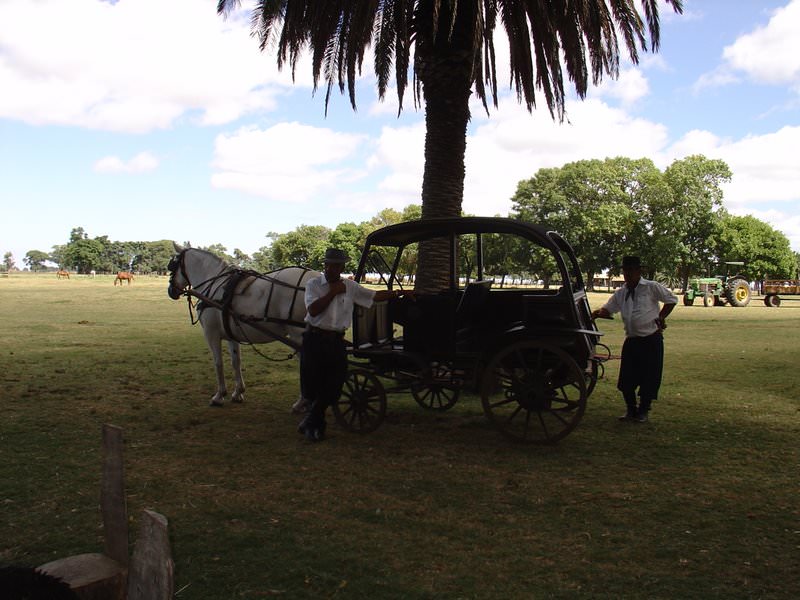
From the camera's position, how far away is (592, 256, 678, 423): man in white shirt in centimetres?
728

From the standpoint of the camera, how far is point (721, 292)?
1523 inches

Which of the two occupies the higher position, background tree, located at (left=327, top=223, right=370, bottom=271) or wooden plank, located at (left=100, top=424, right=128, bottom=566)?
background tree, located at (left=327, top=223, right=370, bottom=271)

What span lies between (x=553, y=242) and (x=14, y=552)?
5.19 metres

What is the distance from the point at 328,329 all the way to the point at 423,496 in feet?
6.80

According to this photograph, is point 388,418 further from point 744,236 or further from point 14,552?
point 744,236

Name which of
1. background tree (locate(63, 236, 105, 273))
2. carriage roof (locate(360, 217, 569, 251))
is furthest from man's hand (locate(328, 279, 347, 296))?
background tree (locate(63, 236, 105, 273))

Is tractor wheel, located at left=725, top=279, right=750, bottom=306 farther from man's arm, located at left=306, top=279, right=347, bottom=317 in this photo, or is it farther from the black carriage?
man's arm, located at left=306, top=279, right=347, bottom=317

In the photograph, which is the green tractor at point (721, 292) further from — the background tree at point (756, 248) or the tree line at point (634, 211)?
the background tree at point (756, 248)

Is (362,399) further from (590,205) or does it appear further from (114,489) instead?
(590,205)

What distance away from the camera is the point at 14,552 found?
387 centimetres

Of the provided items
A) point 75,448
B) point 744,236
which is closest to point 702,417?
point 75,448

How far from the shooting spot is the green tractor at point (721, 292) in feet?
123

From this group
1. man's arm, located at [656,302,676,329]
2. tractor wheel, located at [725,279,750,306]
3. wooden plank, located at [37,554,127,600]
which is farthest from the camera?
tractor wheel, located at [725,279,750,306]

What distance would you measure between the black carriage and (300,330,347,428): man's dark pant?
266 millimetres
